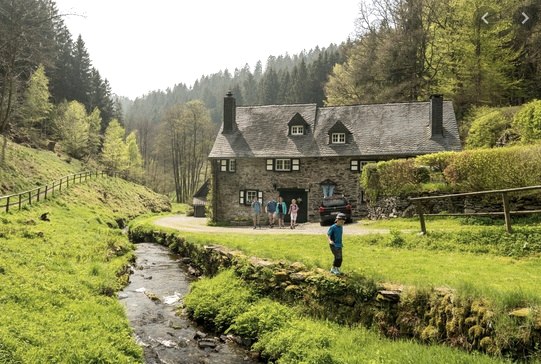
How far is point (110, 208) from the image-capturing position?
127ft

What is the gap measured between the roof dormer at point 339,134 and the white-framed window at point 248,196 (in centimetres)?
751

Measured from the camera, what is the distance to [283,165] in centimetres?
3344

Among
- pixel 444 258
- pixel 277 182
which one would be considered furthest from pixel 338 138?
pixel 444 258

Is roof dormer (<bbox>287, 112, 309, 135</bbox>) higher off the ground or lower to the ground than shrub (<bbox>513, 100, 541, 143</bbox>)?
higher

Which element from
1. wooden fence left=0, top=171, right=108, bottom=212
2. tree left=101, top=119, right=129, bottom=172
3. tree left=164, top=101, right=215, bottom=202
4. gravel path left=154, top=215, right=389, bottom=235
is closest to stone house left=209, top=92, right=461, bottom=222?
gravel path left=154, top=215, right=389, bottom=235

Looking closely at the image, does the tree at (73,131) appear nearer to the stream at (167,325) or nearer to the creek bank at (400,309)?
the stream at (167,325)

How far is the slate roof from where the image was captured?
31078 mm

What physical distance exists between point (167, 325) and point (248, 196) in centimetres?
2230

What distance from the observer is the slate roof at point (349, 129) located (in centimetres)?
3108

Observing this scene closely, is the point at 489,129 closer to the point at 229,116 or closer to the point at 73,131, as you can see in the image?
the point at 229,116

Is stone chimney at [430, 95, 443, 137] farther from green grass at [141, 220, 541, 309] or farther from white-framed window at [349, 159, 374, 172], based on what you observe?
green grass at [141, 220, 541, 309]

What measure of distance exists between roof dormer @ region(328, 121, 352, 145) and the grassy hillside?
18.2 metres

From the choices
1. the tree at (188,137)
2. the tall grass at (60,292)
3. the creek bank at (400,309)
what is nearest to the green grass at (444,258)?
the creek bank at (400,309)

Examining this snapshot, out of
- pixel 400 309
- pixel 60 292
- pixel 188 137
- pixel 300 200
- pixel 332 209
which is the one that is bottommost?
pixel 60 292
